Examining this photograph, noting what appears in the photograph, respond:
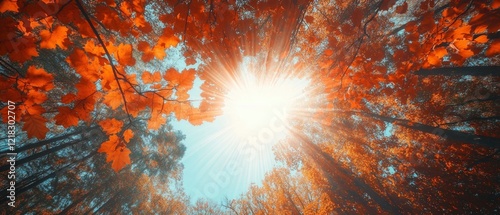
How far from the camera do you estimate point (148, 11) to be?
7.67m

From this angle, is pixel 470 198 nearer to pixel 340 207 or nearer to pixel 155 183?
pixel 340 207

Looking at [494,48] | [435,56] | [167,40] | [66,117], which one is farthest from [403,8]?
[66,117]

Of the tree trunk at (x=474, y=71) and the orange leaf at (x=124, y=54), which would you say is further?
the tree trunk at (x=474, y=71)

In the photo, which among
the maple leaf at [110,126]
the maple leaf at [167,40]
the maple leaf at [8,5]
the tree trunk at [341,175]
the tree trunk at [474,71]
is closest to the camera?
the maple leaf at [8,5]

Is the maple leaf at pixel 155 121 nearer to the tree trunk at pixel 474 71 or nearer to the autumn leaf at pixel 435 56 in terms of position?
the autumn leaf at pixel 435 56

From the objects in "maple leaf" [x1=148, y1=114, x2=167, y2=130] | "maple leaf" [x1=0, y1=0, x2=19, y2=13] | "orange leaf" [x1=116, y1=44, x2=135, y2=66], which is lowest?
"maple leaf" [x1=148, y1=114, x2=167, y2=130]

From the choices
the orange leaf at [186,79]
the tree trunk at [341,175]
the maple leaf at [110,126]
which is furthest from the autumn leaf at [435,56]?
the tree trunk at [341,175]

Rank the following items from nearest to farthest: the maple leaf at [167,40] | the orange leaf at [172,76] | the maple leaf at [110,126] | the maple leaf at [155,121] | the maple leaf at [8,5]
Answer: the maple leaf at [8,5]
the orange leaf at [172,76]
the maple leaf at [110,126]
the maple leaf at [155,121]
the maple leaf at [167,40]

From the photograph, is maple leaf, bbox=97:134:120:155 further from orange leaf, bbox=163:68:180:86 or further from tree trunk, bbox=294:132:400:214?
tree trunk, bbox=294:132:400:214

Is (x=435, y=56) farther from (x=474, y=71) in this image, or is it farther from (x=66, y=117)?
(x=474, y=71)

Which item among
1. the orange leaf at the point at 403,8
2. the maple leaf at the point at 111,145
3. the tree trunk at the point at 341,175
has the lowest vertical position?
the tree trunk at the point at 341,175

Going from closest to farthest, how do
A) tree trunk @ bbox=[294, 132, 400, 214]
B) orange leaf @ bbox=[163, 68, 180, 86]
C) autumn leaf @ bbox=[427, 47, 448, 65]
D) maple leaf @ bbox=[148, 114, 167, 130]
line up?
orange leaf @ bbox=[163, 68, 180, 86], maple leaf @ bbox=[148, 114, 167, 130], autumn leaf @ bbox=[427, 47, 448, 65], tree trunk @ bbox=[294, 132, 400, 214]

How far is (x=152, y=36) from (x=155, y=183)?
56.1 feet

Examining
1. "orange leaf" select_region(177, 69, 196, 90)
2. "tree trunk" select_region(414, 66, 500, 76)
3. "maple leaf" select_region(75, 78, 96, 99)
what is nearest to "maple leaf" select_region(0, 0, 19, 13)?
"maple leaf" select_region(75, 78, 96, 99)
